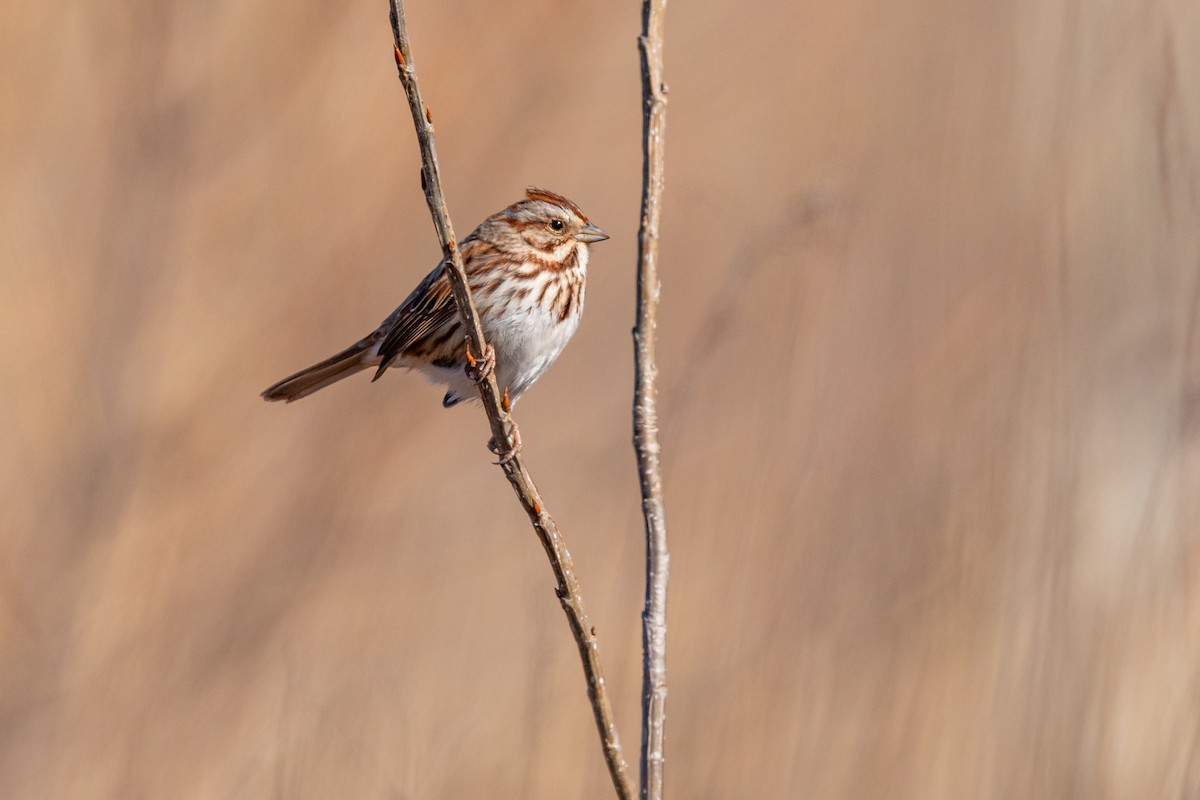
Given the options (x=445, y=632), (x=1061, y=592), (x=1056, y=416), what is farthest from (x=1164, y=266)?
(x=445, y=632)

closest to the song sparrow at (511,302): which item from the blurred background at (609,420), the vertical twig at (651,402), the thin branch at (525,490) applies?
the blurred background at (609,420)

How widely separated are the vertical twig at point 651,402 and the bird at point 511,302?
4.14 feet

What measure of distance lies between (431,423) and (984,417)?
1975 millimetres

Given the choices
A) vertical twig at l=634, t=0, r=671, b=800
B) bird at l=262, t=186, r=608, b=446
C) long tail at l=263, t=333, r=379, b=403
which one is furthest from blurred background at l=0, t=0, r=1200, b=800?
vertical twig at l=634, t=0, r=671, b=800

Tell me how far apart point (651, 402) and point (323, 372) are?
1.89 m

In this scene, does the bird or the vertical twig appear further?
the bird

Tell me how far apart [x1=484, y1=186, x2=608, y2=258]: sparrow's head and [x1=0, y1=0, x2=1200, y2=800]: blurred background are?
0.39 metres

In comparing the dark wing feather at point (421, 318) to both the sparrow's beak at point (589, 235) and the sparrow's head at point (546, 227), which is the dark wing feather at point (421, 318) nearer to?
the sparrow's head at point (546, 227)

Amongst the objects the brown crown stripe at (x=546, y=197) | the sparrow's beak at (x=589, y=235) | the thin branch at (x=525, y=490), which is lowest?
the thin branch at (x=525, y=490)

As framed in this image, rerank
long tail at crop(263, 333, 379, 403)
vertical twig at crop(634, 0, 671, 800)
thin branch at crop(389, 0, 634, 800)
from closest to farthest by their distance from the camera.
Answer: thin branch at crop(389, 0, 634, 800)
vertical twig at crop(634, 0, 671, 800)
long tail at crop(263, 333, 379, 403)

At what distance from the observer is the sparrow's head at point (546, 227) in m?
2.91

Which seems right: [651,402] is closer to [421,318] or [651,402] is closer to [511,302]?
[511,302]

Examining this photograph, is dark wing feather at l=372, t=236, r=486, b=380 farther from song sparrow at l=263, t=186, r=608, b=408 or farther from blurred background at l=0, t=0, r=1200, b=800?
blurred background at l=0, t=0, r=1200, b=800

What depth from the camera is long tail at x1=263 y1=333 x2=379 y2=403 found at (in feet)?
10.3
